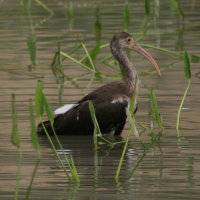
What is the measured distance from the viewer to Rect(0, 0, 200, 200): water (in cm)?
837

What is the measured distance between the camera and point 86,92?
13234 millimetres

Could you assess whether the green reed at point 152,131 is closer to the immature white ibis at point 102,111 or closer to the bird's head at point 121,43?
the immature white ibis at point 102,111

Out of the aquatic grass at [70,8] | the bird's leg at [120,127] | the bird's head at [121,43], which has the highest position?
the bird's head at [121,43]

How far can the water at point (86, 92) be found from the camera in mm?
8367

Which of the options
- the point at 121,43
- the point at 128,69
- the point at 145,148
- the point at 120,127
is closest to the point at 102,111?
the point at 120,127

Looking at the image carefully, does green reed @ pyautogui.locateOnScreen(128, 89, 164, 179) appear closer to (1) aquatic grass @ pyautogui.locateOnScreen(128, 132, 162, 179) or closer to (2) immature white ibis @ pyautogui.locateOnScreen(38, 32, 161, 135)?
(1) aquatic grass @ pyautogui.locateOnScreen(128, 132, 162, 179)

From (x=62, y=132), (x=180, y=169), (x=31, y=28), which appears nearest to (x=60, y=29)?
(x=31, y=28)

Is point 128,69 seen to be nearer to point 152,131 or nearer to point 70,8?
point 152,131

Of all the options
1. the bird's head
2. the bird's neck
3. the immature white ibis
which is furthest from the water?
the bird's head

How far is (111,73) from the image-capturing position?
14.8 meters

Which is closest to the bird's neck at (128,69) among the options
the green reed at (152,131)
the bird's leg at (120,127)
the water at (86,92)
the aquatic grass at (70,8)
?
the bird's leg at (120,127)

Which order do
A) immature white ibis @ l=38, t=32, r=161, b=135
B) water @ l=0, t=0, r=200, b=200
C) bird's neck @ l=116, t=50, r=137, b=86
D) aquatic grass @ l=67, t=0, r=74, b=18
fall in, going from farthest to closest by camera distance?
aquatic grass @ l=67, t=0, r=74, b=18 → bird's neck @ l=116, t=50, r=137, b=86 → immature white ibis @ l=38, t=32, r=161, b=135 → water @ l=0, t=0, r=200, b=200

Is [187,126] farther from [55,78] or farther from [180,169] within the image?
[55,78]

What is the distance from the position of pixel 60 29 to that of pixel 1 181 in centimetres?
1165
